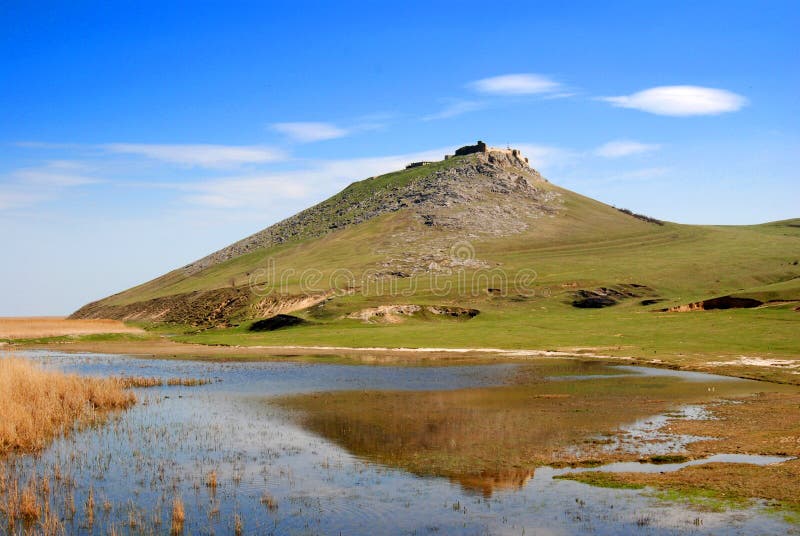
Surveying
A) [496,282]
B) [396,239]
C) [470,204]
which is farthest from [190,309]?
[470,204]

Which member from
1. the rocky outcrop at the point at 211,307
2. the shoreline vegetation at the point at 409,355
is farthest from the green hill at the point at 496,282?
the shoreline vegetation at the point at 409,355

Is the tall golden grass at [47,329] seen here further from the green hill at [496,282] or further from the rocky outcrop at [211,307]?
the rocky outcrop at [211,307]

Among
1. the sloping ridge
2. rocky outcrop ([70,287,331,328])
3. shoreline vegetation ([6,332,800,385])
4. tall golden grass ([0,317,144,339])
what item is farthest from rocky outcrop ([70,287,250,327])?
shoreline vegetation ([6,332,800,385])

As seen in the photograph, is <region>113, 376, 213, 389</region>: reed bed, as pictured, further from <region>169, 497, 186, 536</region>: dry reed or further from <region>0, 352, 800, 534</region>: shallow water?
<region>169, 497, 186, 536</region>: dry reed

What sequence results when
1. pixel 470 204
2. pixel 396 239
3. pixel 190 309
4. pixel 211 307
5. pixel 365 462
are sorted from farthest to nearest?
pixel 470 204, pixel 396 239, pixel 190 309, pixel 211 307, pixel 365 462

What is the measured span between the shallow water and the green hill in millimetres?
27056

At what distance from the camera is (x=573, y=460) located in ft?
82.7

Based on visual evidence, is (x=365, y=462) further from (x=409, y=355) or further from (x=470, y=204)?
(x=470, y=204)

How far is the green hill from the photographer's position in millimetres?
74750

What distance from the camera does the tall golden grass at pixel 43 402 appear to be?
28.3m

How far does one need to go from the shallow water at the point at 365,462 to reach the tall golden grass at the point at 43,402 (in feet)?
4.37

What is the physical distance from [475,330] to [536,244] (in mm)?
76587

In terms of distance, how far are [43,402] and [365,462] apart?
17911 mm

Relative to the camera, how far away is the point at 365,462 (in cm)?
2583
